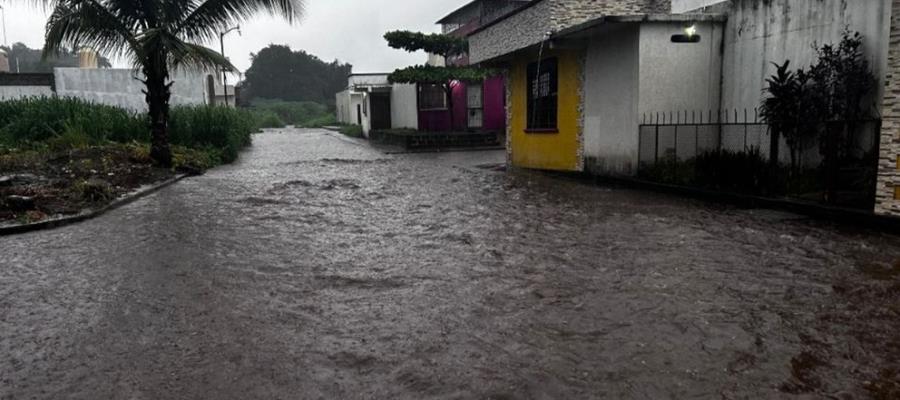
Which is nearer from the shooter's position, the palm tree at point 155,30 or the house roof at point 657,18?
the house roof at point 657,18

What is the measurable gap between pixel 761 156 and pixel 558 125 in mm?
5974

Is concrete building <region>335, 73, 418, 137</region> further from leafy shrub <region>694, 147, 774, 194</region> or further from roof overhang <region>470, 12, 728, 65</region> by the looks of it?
leafy shrub <region>694, 147, 774, 194</region>

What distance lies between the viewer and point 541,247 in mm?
7242

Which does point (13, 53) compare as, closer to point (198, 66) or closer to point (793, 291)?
point (198, 66)

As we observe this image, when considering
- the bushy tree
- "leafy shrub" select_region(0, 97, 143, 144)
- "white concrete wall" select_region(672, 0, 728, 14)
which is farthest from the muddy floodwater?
"leafy shrub" select_region(0, 97, 143, 144)

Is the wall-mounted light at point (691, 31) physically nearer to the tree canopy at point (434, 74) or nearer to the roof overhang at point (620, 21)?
the roof overhang at point (620, 21)

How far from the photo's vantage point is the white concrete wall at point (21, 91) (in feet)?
84.6

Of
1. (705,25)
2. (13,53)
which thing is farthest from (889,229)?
(13,53)

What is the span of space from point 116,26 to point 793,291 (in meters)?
14.1

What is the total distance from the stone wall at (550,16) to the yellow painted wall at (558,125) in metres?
0.69

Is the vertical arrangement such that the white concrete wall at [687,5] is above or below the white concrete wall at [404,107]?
above

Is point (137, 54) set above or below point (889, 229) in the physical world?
above

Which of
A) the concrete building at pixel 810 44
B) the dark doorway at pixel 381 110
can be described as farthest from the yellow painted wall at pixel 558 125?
the dark doorway at pixel 381 110

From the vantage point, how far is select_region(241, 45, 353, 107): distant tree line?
322 feet
